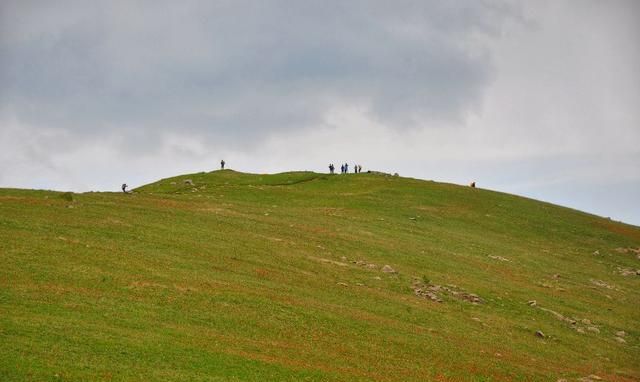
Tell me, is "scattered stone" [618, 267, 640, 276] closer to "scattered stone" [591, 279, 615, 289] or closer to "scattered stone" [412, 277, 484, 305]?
"scattered stone" [591, 279, 615, 289]

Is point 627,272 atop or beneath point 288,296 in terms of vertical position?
atop

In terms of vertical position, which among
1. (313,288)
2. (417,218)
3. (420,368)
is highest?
(417,218)

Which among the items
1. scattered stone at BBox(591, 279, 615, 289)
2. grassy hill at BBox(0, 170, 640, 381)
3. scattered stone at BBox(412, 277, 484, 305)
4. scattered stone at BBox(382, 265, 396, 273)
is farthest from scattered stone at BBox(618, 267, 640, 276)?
scattered stone at BBox(382, 265, 396, 273)

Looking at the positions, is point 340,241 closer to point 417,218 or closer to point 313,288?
point 313,288

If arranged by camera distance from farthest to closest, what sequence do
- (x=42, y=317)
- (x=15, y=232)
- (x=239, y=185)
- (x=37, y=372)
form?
(x=239, y=185), (x=15, y=232), (x=42, y=317), (x=37, y=372)

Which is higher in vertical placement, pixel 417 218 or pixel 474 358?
pixel 417 218

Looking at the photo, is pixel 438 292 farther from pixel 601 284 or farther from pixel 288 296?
pixel 601 284

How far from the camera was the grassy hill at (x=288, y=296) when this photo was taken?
3212 cm

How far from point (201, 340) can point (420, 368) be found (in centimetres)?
1251

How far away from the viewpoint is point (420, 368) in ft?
122

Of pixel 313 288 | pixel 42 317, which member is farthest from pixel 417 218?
pixel 42 317

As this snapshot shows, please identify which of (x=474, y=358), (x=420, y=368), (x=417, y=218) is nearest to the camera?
(x=420, y=368)

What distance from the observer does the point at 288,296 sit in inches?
1783

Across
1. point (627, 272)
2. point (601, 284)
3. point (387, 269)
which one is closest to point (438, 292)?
point (387, 269)
